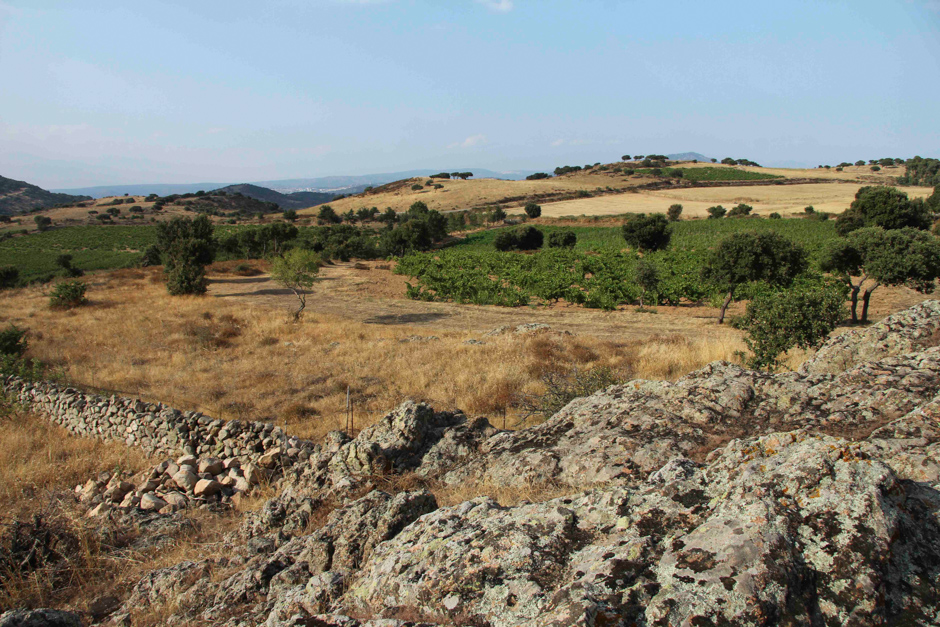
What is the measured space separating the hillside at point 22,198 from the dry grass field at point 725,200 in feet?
511

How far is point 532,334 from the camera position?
1894 centimetres

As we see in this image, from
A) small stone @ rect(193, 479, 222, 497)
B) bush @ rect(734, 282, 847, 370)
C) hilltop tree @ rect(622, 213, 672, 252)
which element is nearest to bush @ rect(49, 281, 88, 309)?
small stone @ rect(193, 479, 222, 497)

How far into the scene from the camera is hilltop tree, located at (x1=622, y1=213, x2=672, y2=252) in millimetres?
46312

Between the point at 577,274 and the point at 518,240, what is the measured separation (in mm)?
20292

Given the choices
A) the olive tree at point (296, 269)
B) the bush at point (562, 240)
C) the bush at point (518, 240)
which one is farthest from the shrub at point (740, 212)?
the olive tree at point (296, 269)

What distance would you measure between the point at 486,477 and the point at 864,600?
358cm

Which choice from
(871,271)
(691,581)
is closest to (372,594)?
(691,581)

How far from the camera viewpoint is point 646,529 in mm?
3033

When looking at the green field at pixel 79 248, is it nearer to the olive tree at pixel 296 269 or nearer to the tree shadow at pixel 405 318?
the olive tree at pixel 296 269

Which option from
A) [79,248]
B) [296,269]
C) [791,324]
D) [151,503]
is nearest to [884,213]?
[791,324]

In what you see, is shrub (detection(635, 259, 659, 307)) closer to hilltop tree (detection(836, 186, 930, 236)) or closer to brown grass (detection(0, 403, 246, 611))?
brown grass (detection(0, 403, 246, 611))

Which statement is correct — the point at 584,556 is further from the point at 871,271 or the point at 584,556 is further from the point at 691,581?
the point at 871,271

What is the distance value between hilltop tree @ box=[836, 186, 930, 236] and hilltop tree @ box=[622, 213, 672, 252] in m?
16.5

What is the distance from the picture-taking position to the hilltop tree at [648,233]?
4631cm
